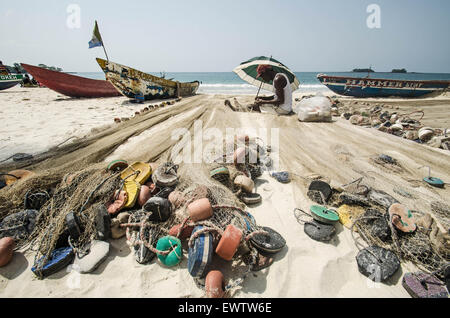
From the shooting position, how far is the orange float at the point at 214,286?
181cm

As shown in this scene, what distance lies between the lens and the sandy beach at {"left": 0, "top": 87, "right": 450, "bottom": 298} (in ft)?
6.44

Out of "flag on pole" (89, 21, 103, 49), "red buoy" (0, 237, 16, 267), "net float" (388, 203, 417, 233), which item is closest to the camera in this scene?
"red buoy" (0, 237, 16, 267)

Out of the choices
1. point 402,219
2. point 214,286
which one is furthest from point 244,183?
point 402,219

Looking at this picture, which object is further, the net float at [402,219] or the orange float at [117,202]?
the orange float at [117,202]

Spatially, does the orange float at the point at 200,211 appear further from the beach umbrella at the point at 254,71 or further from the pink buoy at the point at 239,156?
the beach umbrella at the point at 254,71

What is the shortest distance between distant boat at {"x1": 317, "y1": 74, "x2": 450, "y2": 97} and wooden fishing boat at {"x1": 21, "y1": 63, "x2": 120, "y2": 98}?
22294mm

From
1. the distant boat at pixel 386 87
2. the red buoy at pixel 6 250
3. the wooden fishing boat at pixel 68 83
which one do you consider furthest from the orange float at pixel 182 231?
the distant boat at pixel 386 87

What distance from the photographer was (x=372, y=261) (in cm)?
214

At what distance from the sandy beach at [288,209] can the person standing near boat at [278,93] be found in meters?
1.37

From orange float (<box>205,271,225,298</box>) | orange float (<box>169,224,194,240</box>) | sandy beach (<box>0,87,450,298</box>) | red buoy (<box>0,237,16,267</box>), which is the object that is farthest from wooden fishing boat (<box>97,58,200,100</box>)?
orange float (<box>205,271,225,298</box>)

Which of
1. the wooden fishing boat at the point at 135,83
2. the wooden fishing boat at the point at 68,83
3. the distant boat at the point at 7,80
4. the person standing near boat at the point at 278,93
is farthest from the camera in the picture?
the distant boat at the point at 7,80

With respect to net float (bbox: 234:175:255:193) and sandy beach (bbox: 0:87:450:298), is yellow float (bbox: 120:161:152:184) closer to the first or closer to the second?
sandy beach (bbox: 0:87:450:298)

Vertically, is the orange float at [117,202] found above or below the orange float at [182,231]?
above
